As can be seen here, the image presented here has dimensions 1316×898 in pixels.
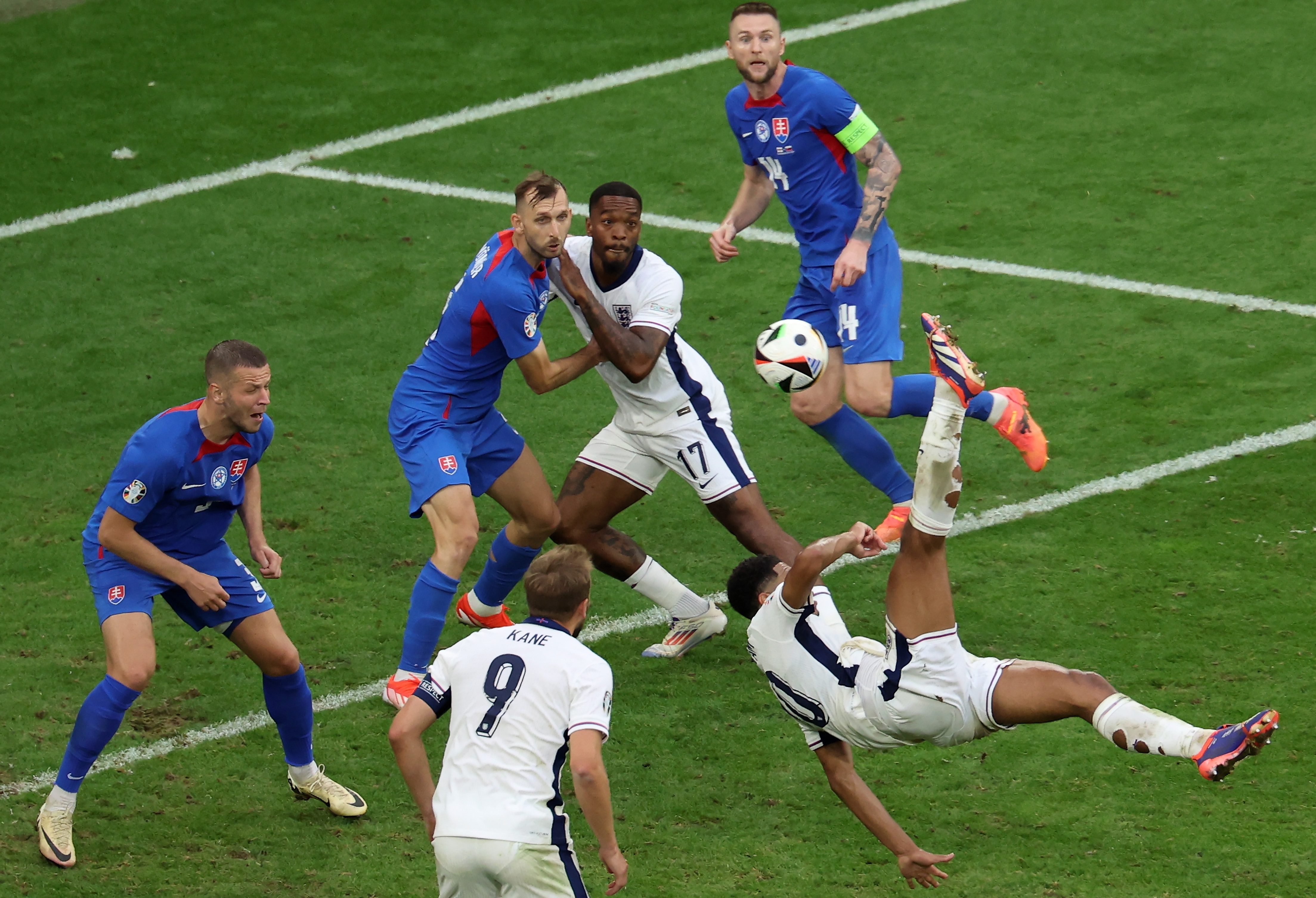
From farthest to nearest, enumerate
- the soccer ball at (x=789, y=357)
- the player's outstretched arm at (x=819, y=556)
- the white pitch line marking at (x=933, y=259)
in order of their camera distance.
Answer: the white pitch line marking at (x=933, y=259), the soccer ball at (x=789, y=357), the player's outstretched arm at (x=819, y=556)

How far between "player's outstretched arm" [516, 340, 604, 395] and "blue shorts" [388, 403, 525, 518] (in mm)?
366

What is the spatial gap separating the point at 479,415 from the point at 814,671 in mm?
2451

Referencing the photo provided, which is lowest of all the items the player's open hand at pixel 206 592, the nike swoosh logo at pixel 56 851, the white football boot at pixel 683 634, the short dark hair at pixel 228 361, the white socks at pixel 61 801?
the white football boot at pixel 683 634

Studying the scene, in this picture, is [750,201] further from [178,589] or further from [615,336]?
[178,589]

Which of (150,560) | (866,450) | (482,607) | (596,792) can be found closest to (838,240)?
(866,450)

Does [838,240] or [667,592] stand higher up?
[838,240]

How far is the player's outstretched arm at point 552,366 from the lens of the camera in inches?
274

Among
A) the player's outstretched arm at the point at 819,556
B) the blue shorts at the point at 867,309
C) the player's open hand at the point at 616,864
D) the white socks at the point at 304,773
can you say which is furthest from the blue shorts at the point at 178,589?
the blue shorts at the point at 867,309

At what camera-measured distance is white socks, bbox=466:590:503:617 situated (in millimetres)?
7641

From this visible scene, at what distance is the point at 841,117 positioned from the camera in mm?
7914

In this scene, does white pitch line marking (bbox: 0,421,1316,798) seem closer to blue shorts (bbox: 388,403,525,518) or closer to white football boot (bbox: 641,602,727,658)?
white football boot (bbox: 641,602,727,658)

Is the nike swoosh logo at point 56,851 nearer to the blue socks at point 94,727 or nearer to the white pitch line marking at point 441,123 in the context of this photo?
the blue socks at point 94,727

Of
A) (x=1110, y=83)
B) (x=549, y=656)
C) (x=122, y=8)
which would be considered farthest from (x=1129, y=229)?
(x=122, y=8)

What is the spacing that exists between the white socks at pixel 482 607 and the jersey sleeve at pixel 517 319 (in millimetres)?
1366
